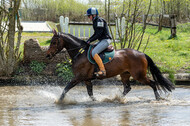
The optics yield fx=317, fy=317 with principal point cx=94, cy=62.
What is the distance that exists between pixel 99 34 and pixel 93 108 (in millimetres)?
1862

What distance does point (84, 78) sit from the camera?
8.28 m

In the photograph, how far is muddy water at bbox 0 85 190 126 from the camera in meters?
6.23

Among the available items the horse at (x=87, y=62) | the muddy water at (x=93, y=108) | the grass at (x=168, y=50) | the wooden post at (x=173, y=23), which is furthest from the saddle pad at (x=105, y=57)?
the wooden post at (x=173, y=23)

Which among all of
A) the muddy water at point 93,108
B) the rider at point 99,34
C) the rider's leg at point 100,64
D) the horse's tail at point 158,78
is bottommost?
the muddy water at point 93,108

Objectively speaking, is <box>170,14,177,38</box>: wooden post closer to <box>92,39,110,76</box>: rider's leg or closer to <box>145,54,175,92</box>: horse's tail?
<box>145,54,175,92</box>: horse's tail

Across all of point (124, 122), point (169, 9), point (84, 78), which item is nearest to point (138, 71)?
point (84, 78)

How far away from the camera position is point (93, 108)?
24.9 feet

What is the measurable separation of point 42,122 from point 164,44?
10.3 m

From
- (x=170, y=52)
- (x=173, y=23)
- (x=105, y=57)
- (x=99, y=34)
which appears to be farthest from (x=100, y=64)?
(x=173, y=23)

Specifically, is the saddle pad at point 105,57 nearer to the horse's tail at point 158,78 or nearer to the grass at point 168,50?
the horse's tail at point 158,78

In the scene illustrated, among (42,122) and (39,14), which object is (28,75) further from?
(39,14)

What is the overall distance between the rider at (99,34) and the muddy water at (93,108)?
1.00 m

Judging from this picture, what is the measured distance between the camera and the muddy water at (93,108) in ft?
20.5

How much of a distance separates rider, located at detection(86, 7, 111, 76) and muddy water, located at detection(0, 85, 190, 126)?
1.00 metres
